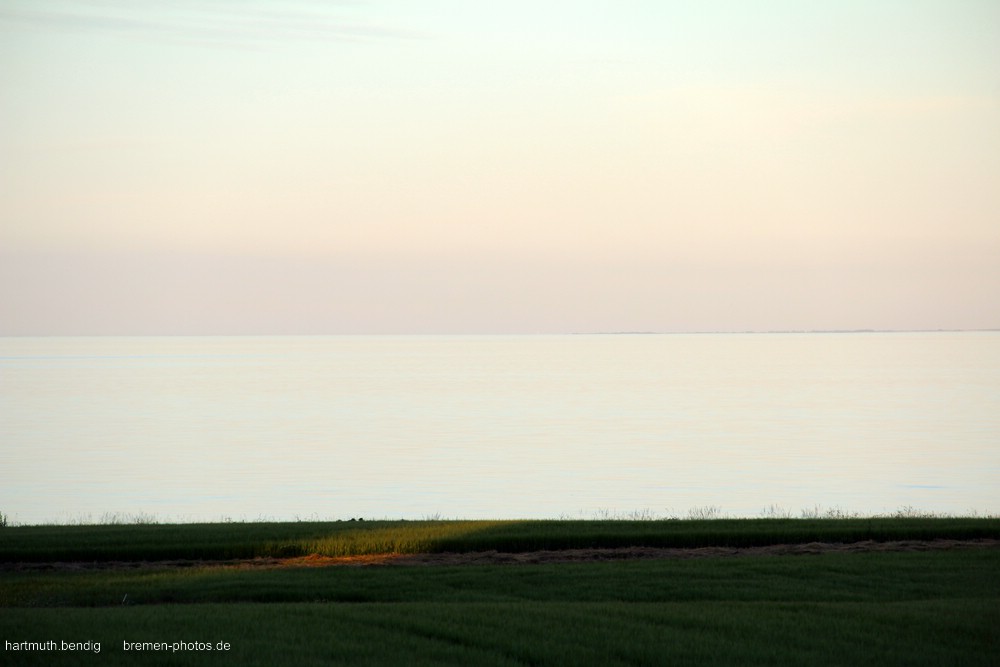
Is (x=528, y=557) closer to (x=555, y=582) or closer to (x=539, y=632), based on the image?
(x=555, y=582)

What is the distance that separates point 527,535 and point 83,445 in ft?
123

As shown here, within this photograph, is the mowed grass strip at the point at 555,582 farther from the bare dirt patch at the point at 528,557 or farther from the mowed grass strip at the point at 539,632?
the mowed grass strip at the point at 539,632

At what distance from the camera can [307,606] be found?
487 inches

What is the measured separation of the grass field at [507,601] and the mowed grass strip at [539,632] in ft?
0.10

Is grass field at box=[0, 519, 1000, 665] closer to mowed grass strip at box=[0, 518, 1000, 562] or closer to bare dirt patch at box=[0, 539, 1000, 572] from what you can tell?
mowed grass strip at box=[0, 518, 1000, 562]

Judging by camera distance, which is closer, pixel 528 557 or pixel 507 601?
pixel 507 601

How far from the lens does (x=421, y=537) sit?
18438mm

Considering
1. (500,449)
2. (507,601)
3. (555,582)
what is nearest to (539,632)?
(507,601)

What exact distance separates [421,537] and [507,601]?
213 inches

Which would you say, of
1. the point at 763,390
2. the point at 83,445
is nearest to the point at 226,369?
the point at 763,390

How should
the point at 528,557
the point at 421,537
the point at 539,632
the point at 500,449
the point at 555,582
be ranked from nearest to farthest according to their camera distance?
the point at 539,632
the point at 555,582
the point at 528,557
the point at 421,537
the point at 500,449

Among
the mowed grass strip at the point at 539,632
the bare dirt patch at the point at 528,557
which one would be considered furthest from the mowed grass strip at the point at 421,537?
the mowed grass strip at the point at 539,632

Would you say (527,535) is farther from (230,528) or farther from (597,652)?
(597,652)

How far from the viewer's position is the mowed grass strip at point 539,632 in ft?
33.6
